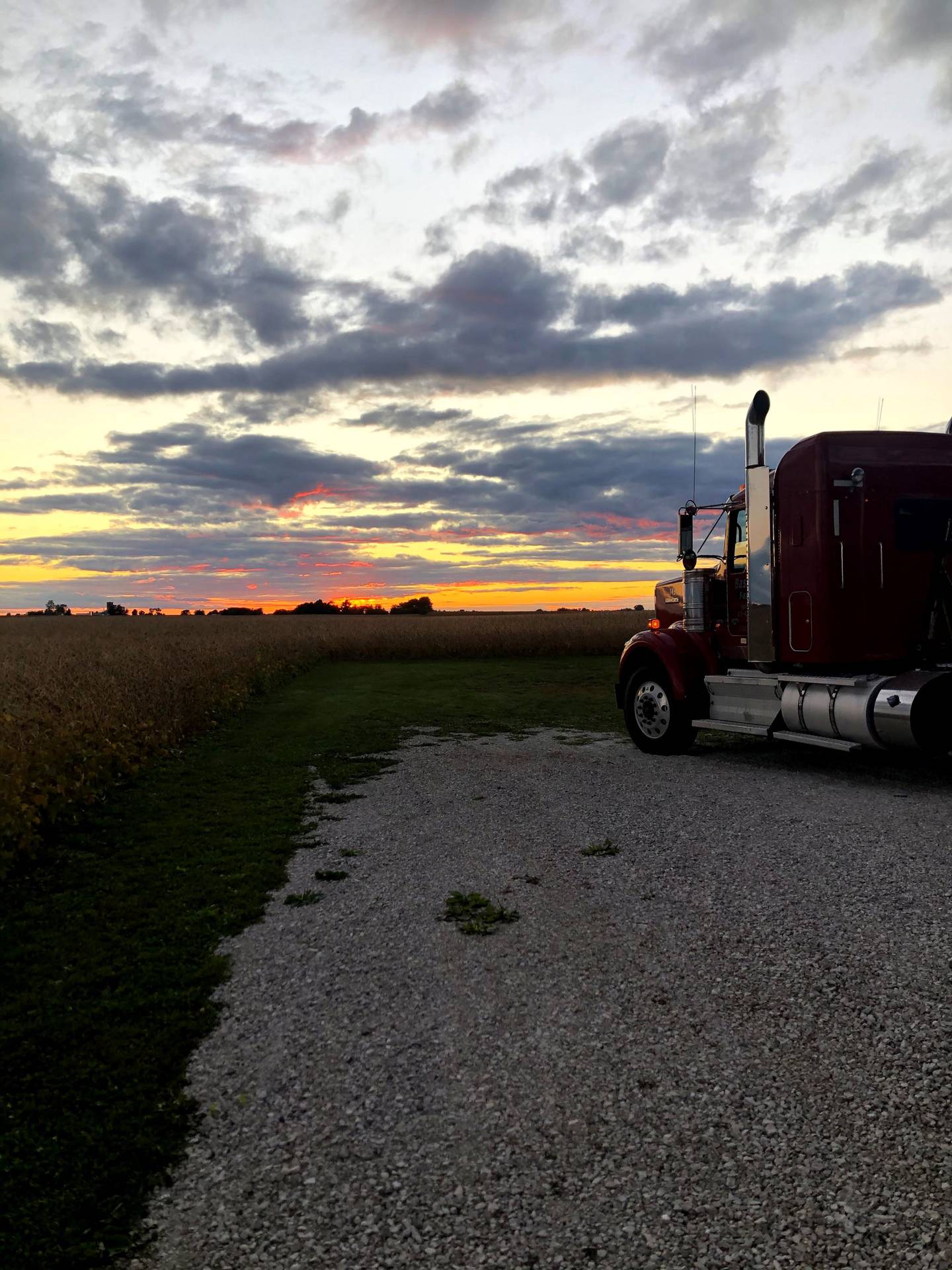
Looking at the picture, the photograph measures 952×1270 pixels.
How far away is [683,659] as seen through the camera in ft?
39.4

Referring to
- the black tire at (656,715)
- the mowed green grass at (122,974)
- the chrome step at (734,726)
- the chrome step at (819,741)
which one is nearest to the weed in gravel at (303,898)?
the mowed green grass at (122,974)

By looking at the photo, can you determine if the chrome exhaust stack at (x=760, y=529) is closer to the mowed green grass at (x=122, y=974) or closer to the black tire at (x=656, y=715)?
the black tire at (x=656, y=715)

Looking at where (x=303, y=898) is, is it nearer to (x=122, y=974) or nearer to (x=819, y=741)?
(x=122, y=974)

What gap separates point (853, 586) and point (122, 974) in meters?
8.41

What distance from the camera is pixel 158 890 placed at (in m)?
6.67

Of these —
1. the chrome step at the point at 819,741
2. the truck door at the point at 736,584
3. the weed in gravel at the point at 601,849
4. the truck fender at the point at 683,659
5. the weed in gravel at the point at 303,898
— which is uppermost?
the truck door at the point at 736,584

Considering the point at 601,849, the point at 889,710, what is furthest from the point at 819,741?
the point at 601,849

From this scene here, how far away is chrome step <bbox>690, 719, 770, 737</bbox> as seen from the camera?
11.0 meters

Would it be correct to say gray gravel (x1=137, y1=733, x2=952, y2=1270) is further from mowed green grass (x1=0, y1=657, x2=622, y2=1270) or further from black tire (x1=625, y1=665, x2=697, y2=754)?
black tire (x1=625, y1=665, x2=697, y2=754)

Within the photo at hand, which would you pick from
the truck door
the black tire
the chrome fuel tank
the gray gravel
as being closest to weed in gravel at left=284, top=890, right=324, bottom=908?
the gray gravel

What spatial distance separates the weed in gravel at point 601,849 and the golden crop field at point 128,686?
15.5ft

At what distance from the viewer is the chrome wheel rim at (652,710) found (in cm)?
1222

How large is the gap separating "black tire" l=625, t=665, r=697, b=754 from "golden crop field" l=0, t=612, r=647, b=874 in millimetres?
6835

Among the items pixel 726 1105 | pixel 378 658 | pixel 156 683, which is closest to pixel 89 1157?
pixel 726 1105
